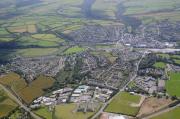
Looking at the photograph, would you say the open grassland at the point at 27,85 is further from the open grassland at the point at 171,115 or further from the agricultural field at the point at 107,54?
the open grassland at the point at 171,115

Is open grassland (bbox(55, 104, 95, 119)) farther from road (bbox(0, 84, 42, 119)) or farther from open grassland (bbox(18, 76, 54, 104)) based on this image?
open grassland (bbox(18, 76, 54, 104))

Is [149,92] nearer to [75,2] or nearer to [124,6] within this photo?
[124,6]

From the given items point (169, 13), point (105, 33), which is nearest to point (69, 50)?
point (105, 33)

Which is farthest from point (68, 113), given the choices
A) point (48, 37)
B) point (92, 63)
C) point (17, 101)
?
point (48, 37)

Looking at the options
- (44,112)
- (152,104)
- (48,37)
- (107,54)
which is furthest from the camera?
(48,37)

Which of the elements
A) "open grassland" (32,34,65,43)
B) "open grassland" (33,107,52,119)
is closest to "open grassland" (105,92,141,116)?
"open grassland" (33,107,52,119)

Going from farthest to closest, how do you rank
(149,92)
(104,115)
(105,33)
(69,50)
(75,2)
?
(75,2) < (105,33) < (69,50) < (149,92) < (104,115)

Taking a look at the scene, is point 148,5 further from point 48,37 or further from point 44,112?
point 44,112
